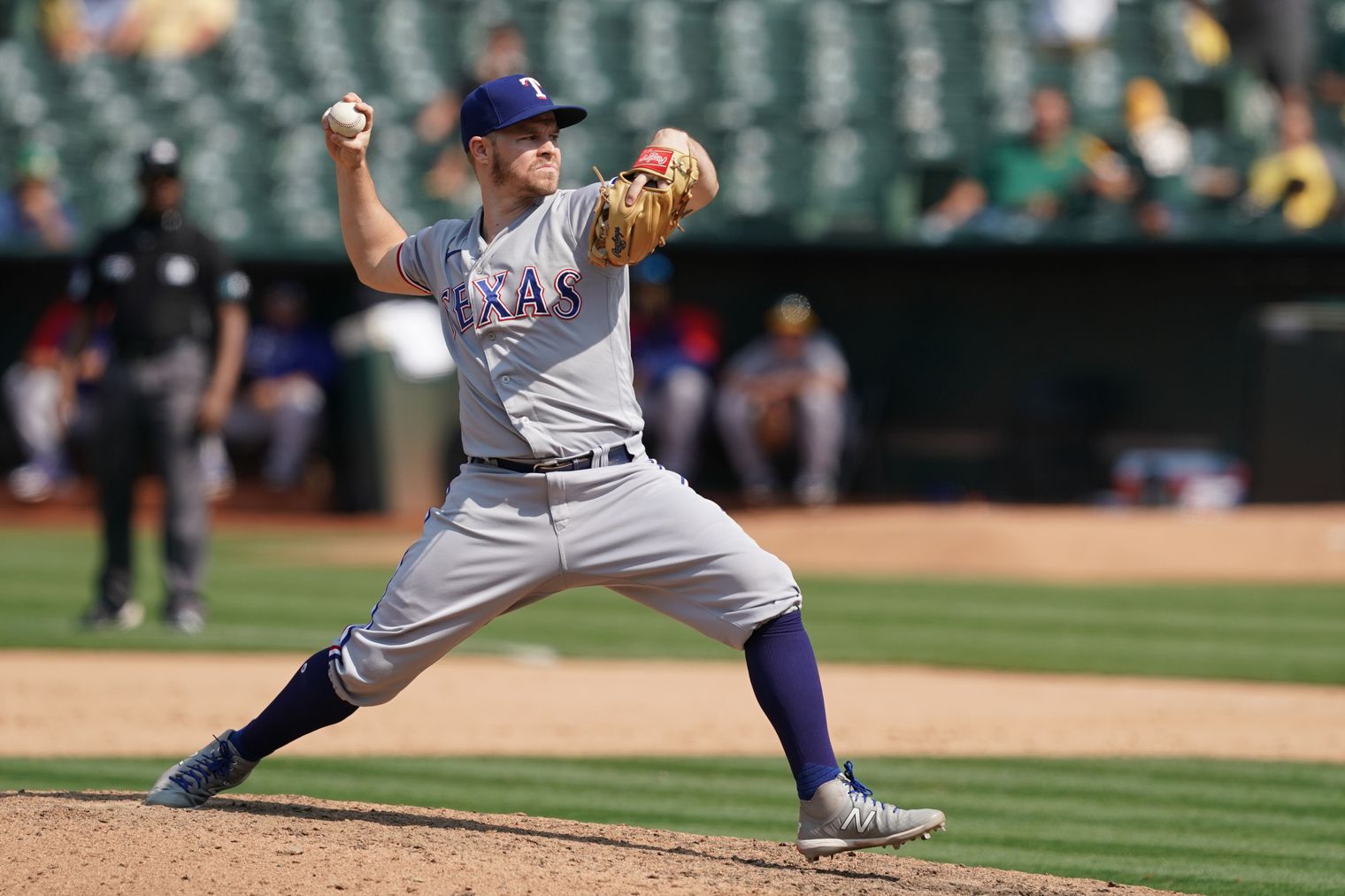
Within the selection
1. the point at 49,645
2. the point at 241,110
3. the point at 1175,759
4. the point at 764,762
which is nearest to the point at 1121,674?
the point at 1175,759

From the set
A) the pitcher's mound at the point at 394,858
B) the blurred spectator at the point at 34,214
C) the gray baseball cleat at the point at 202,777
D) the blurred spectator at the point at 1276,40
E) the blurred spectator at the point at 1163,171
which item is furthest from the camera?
the blurred spectator at the point at 1276,40

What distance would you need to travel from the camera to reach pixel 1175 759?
6.12m

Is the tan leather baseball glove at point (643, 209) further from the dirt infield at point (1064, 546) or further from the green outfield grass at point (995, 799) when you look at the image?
the dirt infield at point (1064, 546)

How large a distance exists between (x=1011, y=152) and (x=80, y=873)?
453 inches

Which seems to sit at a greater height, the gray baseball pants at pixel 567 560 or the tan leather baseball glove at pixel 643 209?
the tan leather baseball glove at pixel 643 209

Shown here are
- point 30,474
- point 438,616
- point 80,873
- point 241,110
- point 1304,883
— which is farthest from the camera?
point 241,110

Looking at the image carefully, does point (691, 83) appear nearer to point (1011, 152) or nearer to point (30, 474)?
point (1011, 152)

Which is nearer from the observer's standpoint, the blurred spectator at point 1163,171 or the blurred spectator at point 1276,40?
the blurred spectator at point 1163,171

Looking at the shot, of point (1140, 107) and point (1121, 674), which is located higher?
point (1140, 107)

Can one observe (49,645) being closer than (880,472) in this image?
Yes

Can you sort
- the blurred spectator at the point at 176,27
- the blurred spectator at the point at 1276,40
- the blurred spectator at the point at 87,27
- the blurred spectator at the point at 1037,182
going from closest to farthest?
1. the blurred spectator at the point at 1037,182
2. the blurred spectator at the point at 1276,40
3. the blurred spectator at the point at 176,27
4. the blurred spectator at the point at 87,27

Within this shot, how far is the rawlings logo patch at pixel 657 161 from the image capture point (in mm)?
3781

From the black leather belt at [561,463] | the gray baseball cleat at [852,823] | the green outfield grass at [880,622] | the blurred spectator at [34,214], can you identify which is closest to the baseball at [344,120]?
the black leather belt at [561,463]

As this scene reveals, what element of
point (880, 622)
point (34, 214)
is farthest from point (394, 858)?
point (34, 214)
